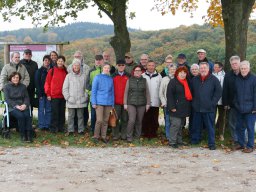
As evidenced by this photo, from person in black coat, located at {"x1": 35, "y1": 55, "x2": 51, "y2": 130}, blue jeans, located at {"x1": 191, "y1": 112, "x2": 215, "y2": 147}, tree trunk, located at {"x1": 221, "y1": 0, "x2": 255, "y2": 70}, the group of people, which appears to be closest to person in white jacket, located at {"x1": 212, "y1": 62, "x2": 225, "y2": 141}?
the group of people

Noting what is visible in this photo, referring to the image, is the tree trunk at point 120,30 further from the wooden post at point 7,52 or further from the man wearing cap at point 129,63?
the wooden post at point 7,52

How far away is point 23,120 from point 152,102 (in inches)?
123

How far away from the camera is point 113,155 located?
8672mm

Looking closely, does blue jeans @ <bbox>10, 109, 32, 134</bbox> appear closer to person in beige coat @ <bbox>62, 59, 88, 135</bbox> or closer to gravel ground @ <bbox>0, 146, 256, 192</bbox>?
gravel ground @ <bbox>0, 146, 256, 192</bbox>

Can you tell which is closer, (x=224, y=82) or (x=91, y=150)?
(x=91, y=150)

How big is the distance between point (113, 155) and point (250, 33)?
45477mm

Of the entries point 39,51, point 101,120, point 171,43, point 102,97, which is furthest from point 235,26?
point 171,43

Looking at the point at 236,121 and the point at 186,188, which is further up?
the point at 236,121

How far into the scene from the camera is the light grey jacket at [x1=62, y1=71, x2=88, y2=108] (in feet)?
Result: 34.3

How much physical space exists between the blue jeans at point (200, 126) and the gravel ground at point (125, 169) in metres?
0.36

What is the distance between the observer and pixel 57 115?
10844 millimetres

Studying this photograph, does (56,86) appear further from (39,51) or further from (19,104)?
(39,51)

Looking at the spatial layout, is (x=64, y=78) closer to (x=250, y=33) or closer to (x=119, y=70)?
(x=119, y=70)

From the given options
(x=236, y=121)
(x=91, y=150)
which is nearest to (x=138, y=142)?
(x=91, y=150)
